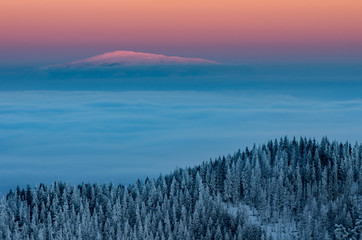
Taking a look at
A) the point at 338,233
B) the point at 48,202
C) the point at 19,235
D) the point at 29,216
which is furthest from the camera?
the point at 48,202

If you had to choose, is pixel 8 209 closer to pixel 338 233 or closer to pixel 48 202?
pixel 48 202

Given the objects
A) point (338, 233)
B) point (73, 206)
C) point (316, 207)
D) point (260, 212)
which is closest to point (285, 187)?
point (260, 212)

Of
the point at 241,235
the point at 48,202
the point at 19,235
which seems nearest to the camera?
the point at 241,235

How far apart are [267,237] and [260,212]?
20590mm

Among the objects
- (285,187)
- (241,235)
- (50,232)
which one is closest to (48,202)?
(50,232)

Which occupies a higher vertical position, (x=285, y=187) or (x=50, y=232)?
(x=285, y=187)

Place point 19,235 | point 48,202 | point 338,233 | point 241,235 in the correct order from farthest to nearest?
point 48,202 < point 19,235 < point 241,235 < point 338,233

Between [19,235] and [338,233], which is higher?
[338,233]

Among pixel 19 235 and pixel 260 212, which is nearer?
pixel 19 235

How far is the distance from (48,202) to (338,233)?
112054 mm

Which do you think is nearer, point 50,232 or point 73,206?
point 50,232

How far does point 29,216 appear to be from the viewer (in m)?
181

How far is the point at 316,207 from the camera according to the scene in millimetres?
167000

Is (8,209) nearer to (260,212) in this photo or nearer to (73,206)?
(73,206)
